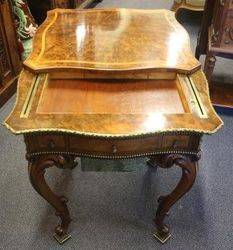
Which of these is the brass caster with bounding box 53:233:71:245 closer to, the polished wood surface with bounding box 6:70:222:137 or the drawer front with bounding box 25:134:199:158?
the drawer front with bounding box 25:134:199:158

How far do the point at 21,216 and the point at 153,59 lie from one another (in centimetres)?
104

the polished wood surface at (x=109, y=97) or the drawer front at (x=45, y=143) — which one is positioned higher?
the polished wood surface at (x=109, y=97)

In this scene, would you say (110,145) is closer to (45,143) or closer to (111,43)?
(45,143)

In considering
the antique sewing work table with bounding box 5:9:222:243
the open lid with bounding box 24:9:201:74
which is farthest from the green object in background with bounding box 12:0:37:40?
the antique sewing work table with bounding box 5:9:222:243

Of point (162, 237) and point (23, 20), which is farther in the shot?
point (23, 20)

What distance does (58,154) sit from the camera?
1073 mm

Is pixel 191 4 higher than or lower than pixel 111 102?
lower

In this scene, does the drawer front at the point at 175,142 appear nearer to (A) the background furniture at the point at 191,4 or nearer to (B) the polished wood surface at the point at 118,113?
(B) the polished wood surface at the point at 118,113

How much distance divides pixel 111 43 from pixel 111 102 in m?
0.42

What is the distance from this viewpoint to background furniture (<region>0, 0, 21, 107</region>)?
2.22 metres

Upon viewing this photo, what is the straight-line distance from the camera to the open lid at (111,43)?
1.25m

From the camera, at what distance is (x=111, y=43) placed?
144cm

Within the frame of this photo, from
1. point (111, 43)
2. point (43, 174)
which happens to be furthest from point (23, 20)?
point (43, 174)

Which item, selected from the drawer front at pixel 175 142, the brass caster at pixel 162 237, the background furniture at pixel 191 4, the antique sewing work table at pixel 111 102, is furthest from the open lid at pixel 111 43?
the background furniture at pixel 191 4
